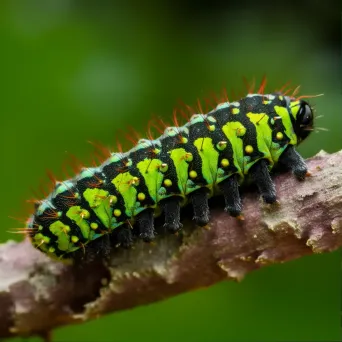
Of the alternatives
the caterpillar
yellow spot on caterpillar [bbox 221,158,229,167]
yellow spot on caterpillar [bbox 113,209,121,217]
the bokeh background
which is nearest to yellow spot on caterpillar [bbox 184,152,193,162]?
the caterpillar

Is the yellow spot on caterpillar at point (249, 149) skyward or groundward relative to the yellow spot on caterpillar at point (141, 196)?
skyward

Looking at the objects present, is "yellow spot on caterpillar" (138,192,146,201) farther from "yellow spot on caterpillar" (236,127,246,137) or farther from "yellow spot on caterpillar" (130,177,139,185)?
"yellow spot on caterpillar" (236,127,246,137)

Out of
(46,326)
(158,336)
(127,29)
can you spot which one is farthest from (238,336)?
(127,29)

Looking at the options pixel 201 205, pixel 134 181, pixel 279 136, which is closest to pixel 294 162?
pixel 279 136

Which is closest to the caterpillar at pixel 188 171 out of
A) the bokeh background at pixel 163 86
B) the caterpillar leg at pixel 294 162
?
the caterpillar leg at pixel 294 162

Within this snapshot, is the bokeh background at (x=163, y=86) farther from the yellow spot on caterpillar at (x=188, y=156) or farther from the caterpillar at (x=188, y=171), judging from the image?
the yellow spot on caterpillar at (x=188, y=156)

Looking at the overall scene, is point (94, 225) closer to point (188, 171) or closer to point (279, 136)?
point (188, 171)
